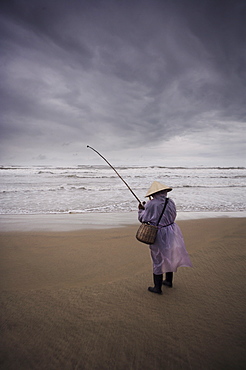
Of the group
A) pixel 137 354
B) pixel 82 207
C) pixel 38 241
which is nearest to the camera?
pixel 137 354

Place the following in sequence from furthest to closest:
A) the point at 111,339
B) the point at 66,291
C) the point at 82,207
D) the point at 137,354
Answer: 1. the point at 82,207
2. the point at 66,291
3. the point at 111,339
4. the point at 137,354

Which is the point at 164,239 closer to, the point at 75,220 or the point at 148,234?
the point at 148,234

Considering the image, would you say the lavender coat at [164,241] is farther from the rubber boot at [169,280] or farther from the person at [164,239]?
the rubber boot at [169,280]

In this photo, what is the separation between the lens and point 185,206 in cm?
980

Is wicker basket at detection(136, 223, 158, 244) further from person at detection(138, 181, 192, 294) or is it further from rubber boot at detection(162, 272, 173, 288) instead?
rubber boot at detection(162, 272, 173, 288)

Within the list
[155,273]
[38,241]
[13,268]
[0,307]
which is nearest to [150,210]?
[155,273]

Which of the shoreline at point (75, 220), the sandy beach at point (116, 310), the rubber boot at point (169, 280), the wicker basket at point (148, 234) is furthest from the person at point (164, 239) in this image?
the shoreline at point (75, 220)

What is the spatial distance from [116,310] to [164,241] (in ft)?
3.60

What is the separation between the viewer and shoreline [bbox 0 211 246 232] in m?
6.41

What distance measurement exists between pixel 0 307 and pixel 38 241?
2.53 metres

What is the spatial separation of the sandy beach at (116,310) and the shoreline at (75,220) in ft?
5.34

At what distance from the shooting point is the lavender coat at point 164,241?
285 centimetres

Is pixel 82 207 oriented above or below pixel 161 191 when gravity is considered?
below

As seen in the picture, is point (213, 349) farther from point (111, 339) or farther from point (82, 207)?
point (82, 207)
